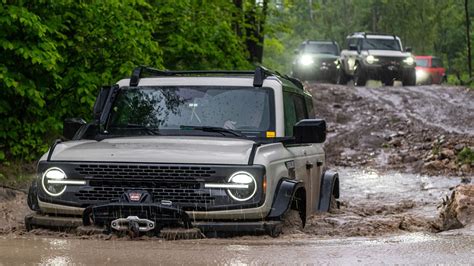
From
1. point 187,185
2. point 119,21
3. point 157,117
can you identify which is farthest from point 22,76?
point 187,185

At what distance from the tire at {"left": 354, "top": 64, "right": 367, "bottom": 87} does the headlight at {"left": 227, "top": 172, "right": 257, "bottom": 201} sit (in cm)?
2468

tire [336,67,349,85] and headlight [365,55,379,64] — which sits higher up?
headlight [365,55,379,64]

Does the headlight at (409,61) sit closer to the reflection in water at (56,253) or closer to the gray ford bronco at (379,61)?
the gray ford bronco at (379,61)

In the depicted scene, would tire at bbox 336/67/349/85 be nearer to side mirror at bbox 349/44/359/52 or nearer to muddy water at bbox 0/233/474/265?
side mirror at bbox 349/44/359/52

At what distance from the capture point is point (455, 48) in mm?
63094

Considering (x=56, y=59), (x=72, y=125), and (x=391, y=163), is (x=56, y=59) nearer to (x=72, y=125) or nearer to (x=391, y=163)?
(x=72, y=125)

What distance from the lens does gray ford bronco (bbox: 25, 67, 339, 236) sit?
630cm

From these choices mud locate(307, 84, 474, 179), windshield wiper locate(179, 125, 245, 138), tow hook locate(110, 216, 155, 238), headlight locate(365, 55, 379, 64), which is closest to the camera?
tow hook locate(110, 216, 155, 238)

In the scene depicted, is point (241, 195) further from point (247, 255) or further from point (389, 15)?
point (389, 15)

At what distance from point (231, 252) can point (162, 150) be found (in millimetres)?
1190

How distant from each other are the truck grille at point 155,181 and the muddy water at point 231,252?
0.42m

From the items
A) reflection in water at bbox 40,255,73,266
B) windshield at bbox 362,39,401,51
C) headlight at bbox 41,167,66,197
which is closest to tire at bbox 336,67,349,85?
windshield at bbox 362,39,401,51

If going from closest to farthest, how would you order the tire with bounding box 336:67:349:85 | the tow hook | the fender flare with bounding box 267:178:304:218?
the tow hook
the fender flare with bounding box 267:178:304:218
the tire with bounding box 336:67:349:85

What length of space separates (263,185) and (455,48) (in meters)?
59.2
